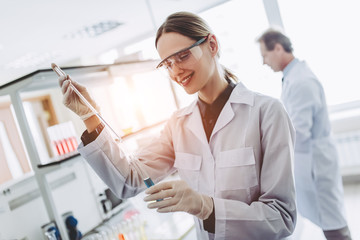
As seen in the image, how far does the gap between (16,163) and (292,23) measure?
159 inches

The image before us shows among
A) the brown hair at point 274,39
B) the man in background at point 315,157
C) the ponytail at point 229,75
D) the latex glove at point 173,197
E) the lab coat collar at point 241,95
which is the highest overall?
the brown hair at point 274,39

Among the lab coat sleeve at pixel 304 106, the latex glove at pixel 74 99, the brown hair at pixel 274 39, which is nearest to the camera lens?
the latex glove at pixel 74 99

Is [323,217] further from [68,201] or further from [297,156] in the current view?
[68,201]

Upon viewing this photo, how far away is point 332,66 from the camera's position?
4.06 metres

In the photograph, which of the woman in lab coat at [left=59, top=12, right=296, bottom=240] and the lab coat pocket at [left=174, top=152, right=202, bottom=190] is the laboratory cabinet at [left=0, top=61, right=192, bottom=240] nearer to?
the woman in lab coat at [left=59, top=12, right=296, bottom=240]

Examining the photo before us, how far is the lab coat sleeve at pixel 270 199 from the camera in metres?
1.01

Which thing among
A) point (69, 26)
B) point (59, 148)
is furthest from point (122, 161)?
point (69, 26)

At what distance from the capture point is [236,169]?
1.17m

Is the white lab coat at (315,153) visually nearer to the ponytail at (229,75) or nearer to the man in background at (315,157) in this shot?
the man in background at (315,157)


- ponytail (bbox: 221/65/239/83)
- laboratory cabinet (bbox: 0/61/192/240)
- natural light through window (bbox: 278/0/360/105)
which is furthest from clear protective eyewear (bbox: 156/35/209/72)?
natural light through window (bbox: 278/0/360/105)

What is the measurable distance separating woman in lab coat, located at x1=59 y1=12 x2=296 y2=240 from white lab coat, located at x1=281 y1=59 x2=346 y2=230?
1123 mm

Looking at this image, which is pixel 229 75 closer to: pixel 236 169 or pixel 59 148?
pixel 236 169

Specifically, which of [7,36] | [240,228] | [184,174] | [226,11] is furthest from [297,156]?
[7,36]

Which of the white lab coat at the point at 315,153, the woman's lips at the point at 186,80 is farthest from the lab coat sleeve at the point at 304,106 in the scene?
the woman's lips at the point at 186,80
